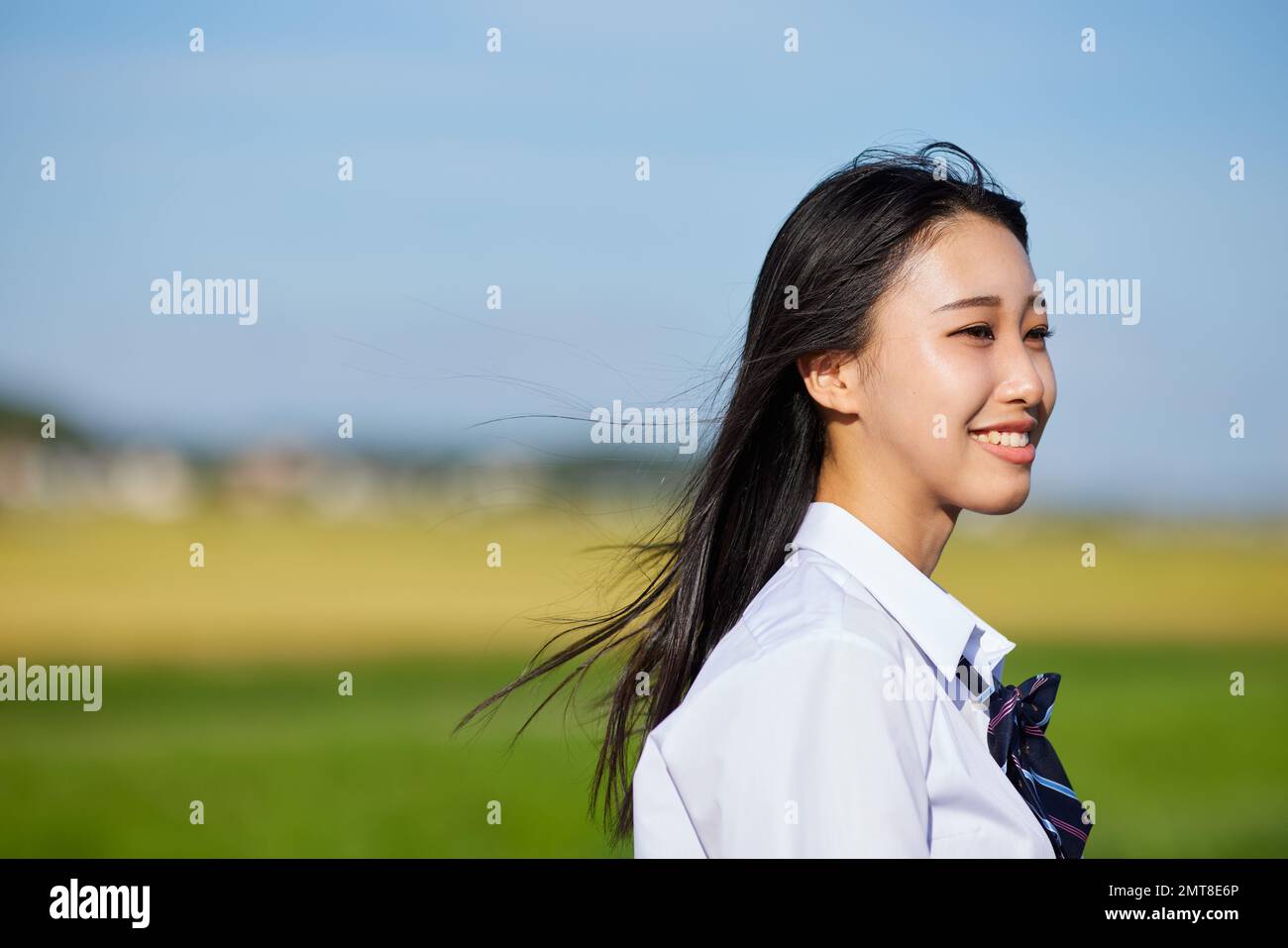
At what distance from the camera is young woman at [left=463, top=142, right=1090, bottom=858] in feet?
6.63

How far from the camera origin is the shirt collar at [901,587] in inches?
94.1

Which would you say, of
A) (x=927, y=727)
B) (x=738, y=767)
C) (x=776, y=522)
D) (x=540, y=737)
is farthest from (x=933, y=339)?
(x=540, y=737)

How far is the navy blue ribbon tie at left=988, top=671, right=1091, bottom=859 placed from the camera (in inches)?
92.5

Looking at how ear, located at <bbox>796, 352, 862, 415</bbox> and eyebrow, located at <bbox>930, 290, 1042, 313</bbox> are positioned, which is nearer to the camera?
eyebrow, located at <bbox>930, 290, 1042, 313</bbox>

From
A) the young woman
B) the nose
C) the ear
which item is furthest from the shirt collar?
the nose

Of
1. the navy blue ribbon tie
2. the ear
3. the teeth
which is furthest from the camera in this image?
the ear

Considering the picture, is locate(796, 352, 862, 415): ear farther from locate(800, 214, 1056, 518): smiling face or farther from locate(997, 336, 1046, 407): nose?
locate(997, 336, 1046, 407): nose

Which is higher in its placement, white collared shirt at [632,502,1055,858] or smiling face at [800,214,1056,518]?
smiling face at [800,214,1056,518]

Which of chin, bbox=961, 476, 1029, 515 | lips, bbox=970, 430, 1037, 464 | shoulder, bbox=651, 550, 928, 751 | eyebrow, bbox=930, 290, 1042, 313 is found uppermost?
eyebrow, bbox=930, 290, 1042, 313

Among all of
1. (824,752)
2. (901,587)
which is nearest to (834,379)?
(901,587)

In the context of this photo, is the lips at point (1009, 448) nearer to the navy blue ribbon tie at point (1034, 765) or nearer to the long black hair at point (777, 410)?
the long black hair at point (777, 410)

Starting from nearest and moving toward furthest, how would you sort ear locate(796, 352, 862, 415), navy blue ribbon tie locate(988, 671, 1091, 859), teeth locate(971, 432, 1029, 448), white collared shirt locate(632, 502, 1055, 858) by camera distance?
white collared shirt locate(632, 502, 1055, 858), navy blue ribbon tie locate(988, 671, 1091, 859), teeth locate(971, 432, 1029, 448), ear locate(796, 352, 862, 415)
